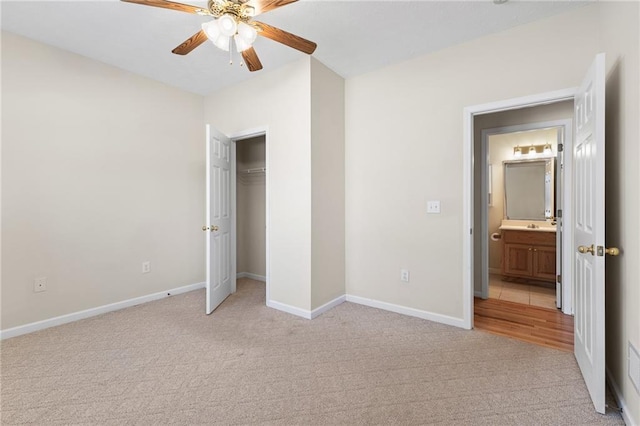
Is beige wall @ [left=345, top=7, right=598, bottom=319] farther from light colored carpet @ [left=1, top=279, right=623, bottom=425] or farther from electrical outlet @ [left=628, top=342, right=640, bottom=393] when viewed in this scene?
electrical outlet @ [left=628, top=342, right=640, bottom=393]

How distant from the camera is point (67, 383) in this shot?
74.4 inches

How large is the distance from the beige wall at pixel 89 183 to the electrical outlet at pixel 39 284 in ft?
0.10

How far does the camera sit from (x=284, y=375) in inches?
77.6

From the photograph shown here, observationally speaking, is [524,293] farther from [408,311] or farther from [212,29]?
[212,29]

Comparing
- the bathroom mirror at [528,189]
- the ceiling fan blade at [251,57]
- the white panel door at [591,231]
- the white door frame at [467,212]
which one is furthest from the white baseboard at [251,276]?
the bathroom mirror at [528,189]

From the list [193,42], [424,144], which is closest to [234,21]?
[193,42]

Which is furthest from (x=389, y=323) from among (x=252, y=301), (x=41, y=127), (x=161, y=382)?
(x=41, y=127)

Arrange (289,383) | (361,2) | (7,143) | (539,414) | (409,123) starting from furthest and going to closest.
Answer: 1. (409,123)
2. (7,143)
3. (361,2)
4. (289,383)
5. (539,414)

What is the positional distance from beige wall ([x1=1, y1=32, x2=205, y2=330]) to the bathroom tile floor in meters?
4.10

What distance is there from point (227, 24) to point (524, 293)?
14.6ft

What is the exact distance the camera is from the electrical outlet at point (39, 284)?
8.80 feet

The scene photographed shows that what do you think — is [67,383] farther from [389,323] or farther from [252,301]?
[389,323]

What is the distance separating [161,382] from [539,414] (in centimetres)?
227

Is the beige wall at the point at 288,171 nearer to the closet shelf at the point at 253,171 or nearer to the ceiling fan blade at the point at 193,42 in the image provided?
the closet shelf at the point at 253,171
